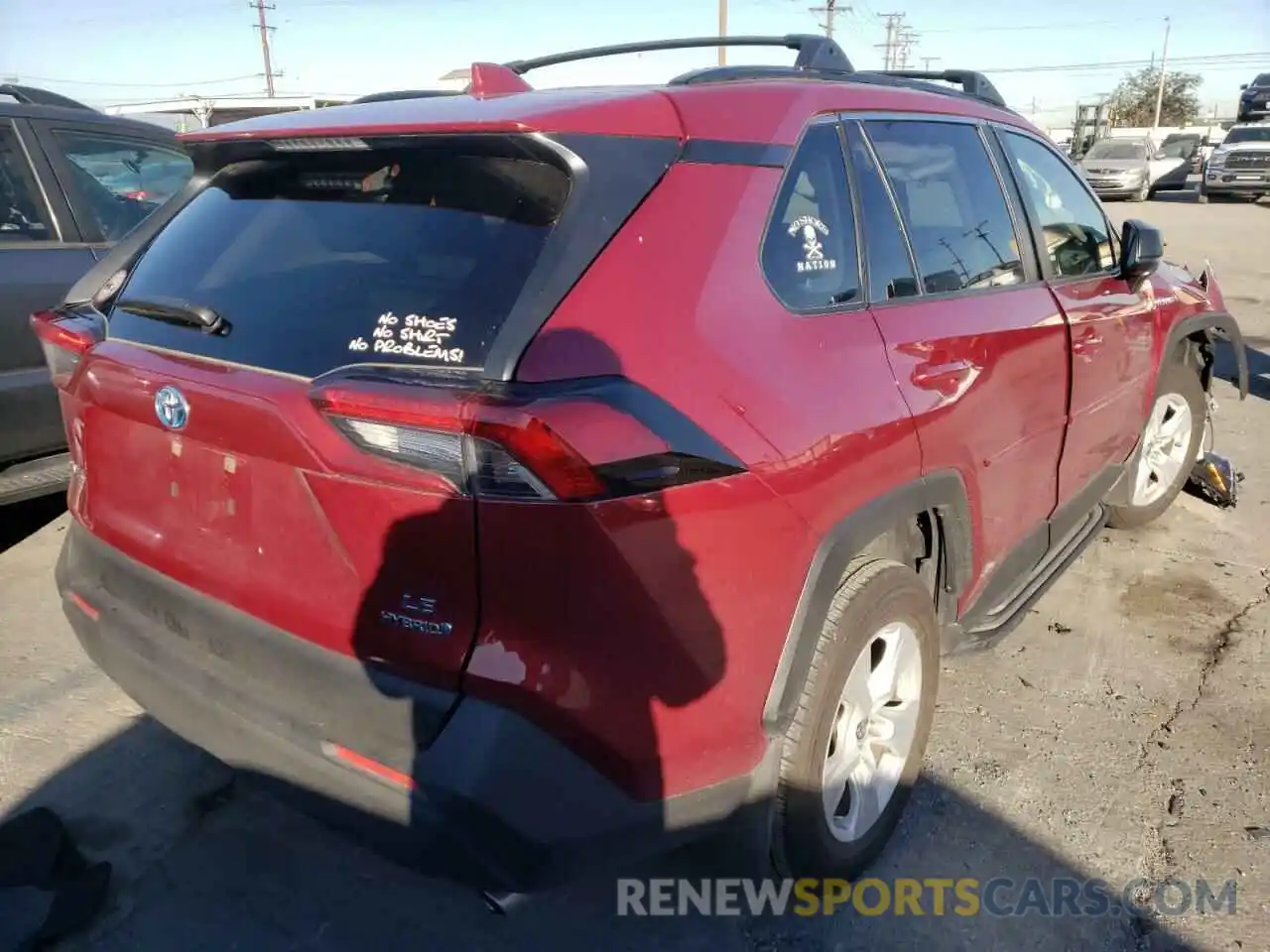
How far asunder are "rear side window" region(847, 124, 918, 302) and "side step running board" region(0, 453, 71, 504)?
3.52 metres

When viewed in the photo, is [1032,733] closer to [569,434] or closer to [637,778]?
[637,778]

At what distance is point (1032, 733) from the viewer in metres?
3.19

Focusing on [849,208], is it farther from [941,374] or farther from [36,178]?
[36,178]

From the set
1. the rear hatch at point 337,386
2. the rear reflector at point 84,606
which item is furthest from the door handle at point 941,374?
the rear reflector at point 84,606

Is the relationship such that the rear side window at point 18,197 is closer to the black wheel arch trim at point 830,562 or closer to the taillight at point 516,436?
the taillight at point 516,436

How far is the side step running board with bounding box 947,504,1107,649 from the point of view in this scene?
3.03 meters

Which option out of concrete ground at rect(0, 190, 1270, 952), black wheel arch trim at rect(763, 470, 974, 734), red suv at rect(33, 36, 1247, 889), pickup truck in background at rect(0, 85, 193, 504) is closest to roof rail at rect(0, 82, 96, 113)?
pickup truck in background at rect(0, 85, 193, 504)

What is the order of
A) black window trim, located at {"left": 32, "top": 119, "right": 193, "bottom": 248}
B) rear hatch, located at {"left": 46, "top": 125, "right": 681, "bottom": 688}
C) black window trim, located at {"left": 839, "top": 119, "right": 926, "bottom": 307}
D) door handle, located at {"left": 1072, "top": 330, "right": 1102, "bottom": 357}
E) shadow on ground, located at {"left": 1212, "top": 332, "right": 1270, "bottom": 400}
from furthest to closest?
shadow on ground, located at {"left": 1212, "top": 332, "right": 1270, "bottom": 400} → black window trim, located at {"left": 32, "top": 119, "right": 193, "bottom": 248} → door handle, located at {"left": 1072, "top": 330, "right": 1102, "bottom": 357} → black window trim, located at {"left": 839, "top": 119, "right": 926, "bottom": 307} → rear hatch, located at {"left": 46, "top": 125, "right": 681, "bottom": 688}

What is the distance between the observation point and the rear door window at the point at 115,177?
15.3ft

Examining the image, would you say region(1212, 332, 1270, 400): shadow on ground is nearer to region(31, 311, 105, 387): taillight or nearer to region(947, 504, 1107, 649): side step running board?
region(947, 504, 1107, 649): side step running board

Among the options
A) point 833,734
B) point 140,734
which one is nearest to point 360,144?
point 833,734

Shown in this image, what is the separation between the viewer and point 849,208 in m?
2.44

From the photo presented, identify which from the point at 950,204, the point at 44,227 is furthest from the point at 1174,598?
the point at 44,227

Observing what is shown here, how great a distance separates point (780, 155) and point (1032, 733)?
6.86ft
